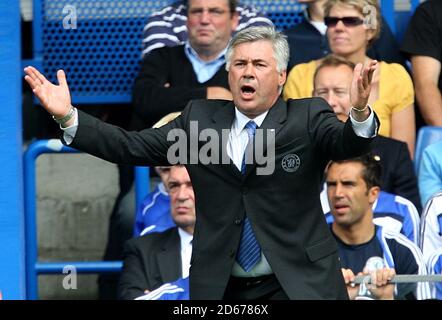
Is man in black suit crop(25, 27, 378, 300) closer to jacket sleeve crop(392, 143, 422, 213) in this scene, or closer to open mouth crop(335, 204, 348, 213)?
open mouth crop(335, 204, 348, 213)

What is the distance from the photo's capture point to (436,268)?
230 inches

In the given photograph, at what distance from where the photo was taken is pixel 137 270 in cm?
606

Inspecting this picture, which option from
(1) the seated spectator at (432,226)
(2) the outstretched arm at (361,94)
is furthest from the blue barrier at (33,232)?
(2) the outstretched arm at (361,94)

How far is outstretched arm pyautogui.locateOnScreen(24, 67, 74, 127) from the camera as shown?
457 centimetres

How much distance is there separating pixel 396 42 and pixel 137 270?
2.22 m

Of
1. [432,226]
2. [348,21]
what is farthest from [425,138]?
[432,226]

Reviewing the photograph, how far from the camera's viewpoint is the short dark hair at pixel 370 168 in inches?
244

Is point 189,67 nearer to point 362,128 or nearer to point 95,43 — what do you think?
point 95,43

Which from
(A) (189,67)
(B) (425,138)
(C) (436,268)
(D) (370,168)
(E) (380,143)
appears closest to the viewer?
(C) (436,268)

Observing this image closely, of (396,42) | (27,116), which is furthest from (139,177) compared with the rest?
(396,42)

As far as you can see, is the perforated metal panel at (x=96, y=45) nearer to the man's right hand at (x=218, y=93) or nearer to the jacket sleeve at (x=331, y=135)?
the man's right hand at (x=218, y=93)

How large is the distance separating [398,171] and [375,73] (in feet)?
2.07

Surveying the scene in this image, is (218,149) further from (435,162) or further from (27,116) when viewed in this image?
(27,116)

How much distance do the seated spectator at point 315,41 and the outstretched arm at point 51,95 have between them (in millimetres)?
2632
